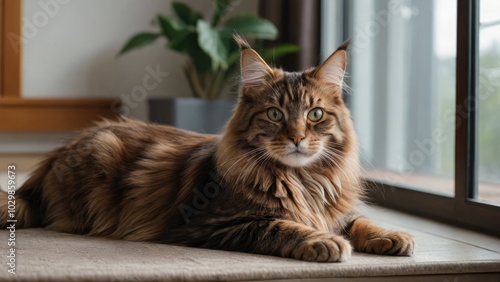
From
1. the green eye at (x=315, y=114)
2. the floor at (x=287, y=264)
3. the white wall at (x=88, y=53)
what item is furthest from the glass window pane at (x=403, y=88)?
the green eye at (x=315, y=114)

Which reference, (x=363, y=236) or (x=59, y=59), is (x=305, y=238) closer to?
(x=363, y=236)

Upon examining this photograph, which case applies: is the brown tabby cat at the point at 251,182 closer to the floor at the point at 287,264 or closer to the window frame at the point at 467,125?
the floor at the point at 287,264

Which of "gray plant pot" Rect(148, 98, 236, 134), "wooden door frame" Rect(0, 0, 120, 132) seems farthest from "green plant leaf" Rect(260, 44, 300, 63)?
"wooden door frame" Rect(0, 0, 120, 132)

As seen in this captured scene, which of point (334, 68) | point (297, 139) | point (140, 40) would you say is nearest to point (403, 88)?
point (140, 40)

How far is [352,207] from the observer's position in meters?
2.20

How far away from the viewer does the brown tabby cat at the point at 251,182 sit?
6.49 ft

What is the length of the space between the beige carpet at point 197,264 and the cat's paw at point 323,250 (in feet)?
0.09

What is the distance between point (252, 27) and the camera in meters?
4.17

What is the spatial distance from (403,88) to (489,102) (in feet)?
3.52

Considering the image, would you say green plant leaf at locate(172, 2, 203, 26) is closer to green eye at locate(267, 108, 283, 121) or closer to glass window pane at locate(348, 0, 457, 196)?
glass window pane at locate(348, 0, 457, 196)

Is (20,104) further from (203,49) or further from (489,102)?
(489,102)

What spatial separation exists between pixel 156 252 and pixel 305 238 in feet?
1.41

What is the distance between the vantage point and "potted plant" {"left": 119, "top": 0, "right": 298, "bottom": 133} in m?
4.09

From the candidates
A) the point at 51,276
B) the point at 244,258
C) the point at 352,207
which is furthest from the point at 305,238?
the point at 51,276
